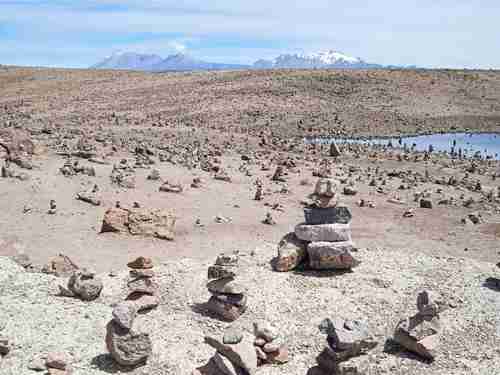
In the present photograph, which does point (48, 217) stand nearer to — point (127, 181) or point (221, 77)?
point (127, 181)

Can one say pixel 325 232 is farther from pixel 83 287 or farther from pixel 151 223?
pixel 83 287

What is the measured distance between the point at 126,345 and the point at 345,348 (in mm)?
3459

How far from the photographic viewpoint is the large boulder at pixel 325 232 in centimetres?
1332

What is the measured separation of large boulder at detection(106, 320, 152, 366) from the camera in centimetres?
944

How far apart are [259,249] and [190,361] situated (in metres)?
5.23

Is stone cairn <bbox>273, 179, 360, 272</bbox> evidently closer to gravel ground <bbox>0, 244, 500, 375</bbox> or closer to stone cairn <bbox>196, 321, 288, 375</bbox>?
gravel ground <bbox>0, 244, 500, 375</bbox>

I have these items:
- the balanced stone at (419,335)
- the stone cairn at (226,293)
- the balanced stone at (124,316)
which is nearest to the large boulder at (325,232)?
the stone cairn at (226,293)

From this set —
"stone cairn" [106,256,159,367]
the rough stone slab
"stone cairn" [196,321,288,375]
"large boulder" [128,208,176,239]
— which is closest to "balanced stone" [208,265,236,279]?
"stone cairn" [196,321,288,375]

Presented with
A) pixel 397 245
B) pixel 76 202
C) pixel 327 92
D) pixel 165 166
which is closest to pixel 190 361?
pixel 397 245

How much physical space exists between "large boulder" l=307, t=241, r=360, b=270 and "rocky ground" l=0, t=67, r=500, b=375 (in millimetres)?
249

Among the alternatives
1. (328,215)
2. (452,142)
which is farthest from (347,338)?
(452,142)

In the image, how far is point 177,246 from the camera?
15258 mm

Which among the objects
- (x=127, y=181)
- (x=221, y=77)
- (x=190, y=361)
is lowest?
(x=190, y=361)

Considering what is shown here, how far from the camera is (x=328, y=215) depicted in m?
13.7
